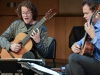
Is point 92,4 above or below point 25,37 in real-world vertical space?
above

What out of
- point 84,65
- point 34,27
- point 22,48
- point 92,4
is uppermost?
point 92,4

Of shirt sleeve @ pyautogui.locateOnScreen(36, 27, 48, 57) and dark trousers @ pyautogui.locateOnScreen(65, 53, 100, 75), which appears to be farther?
shirt sleeve @ pyautogui.locateOnScreen(36, 27, 48, 57)

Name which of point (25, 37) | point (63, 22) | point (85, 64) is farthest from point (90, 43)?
point (63, 22)

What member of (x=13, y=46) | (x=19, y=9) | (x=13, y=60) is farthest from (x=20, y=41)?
(x=13, y=60)

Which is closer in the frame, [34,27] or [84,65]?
[84,65]

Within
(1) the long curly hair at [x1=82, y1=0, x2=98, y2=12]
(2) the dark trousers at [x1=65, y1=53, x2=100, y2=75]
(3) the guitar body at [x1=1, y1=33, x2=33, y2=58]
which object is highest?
(1) the long curly hair at [x1=82, y1=0, x2=98, y2=12]

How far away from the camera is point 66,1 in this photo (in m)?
6.30

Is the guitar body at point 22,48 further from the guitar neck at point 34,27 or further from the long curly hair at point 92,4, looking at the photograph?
the long curly hair at point 92,4

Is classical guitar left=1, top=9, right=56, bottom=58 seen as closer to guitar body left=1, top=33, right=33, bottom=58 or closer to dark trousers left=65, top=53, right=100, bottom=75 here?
guitar body left=1, top=33, right=33, bottom=58

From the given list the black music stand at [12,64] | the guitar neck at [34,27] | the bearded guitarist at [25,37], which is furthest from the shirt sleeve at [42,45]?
the black music stand at [12,64]

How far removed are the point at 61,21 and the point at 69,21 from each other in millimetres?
201

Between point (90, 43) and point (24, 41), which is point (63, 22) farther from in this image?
point (90, 43)

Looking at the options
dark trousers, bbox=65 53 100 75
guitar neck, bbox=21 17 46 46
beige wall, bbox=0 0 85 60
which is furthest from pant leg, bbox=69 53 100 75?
beige wall, bbox=0 0 85 60

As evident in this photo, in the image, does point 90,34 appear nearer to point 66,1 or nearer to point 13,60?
point 13,60
